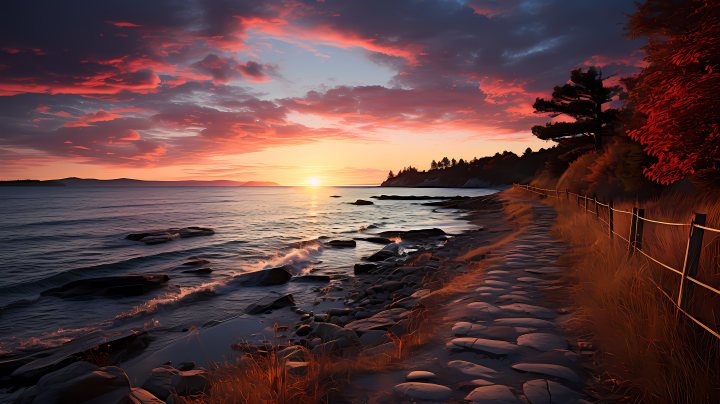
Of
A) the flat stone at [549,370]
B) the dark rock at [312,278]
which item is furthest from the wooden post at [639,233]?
the dark rock at [312,278]

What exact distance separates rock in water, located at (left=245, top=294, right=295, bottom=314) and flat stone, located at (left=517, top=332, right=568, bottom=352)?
603 centimetres

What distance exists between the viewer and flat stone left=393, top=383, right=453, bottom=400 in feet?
8.04

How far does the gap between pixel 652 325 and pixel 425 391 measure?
2.32 meters

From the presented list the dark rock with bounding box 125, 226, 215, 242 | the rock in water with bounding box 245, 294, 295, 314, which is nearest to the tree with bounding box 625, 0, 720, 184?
the rock in water with bounding box 245, 294, 295, 314

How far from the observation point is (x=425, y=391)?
2518mm

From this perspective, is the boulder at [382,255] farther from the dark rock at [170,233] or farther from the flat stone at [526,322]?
the dark rock at [170,233]

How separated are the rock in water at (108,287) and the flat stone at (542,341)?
10618mm

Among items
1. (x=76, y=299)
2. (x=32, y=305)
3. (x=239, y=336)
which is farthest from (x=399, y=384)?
(x=32, y=305)

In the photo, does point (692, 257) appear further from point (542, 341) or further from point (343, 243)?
point (343, 243)

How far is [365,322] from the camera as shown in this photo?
5328mm

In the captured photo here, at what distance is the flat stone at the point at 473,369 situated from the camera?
274 centimetres

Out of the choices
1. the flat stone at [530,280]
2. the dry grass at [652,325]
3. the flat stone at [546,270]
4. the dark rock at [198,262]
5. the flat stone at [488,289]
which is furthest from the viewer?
the dark rock at [198,262]

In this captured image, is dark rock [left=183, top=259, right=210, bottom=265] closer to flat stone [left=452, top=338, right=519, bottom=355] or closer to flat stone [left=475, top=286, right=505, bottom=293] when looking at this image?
flat stone [left=475, top=286, right=505, bottom=293]

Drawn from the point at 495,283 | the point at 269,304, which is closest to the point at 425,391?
the point at 495,283
